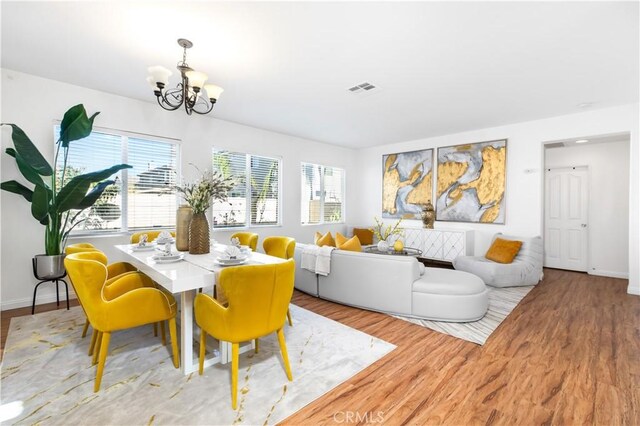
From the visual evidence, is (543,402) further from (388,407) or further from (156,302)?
(156,302)

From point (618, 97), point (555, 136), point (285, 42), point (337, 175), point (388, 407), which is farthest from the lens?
point (337, 175)

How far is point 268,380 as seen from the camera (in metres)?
2.13

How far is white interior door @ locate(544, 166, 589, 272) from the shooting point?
18.5 feet

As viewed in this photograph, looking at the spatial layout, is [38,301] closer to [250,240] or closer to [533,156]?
[250,240]

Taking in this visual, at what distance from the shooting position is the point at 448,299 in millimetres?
3143

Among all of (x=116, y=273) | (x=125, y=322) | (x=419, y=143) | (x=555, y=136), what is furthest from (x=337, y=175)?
(x=125, y=322)

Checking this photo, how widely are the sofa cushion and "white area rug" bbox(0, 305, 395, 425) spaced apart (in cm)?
85

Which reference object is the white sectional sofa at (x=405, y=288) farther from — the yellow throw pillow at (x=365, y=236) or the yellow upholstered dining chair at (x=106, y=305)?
the yellow throw pillow at (x=365, y=236)

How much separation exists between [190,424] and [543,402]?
227 centimetres

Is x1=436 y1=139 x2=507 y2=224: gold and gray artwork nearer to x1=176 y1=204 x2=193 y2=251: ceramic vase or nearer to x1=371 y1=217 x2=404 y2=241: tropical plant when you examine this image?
x1=371 y1=217 x2=404 y2=241: tropical plant

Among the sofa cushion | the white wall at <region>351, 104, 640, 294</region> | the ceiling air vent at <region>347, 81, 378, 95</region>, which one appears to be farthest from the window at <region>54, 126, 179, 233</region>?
the white wall at <region>351, 104, 640, 294</region>

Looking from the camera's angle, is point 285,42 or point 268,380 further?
point 285,42

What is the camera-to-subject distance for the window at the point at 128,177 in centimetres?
391

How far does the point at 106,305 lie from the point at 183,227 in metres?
1.04
